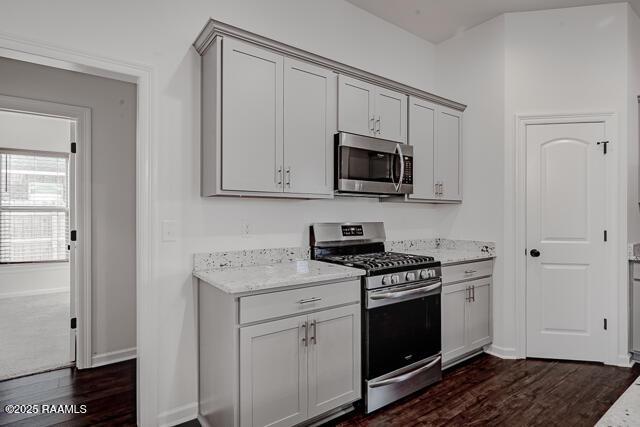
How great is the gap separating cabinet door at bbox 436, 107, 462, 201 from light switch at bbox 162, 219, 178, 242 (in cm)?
237

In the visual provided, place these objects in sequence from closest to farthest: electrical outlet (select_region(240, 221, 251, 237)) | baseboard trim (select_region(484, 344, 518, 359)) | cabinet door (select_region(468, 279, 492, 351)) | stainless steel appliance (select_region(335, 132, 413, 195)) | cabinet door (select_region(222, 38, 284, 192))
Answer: cabinet door (select_region(222, 38, 284, 192)) → electrical outlet (select_region(240, 221, 251, 237)) → stainless steel appliance (select_region(335, 132, 413, 195)) → cabinet door (select_region(468, 279, 492, 351)) → baseboard trim (select_region(484, 344, 518, 359))

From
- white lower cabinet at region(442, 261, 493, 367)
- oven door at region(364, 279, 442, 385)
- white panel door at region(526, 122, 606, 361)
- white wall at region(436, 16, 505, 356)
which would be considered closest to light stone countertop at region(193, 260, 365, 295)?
oven door at region(364, 279, 442, 385)

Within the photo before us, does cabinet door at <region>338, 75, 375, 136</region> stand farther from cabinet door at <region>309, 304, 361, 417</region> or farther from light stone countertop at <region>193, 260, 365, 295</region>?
cabinet door at <region>309, 304, 361, 417</region>

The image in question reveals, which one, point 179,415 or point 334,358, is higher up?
point 334,358

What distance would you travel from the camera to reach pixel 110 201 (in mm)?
3246

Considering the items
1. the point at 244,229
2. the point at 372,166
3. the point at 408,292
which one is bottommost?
the point at 408,292

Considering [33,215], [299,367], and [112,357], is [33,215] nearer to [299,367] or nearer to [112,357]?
[112,357]

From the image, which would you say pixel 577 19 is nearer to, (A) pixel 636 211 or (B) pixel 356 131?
(A) pixel 636 211

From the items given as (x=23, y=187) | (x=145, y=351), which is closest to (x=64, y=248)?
(x=23, y=187)

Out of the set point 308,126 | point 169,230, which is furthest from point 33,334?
point 308,126

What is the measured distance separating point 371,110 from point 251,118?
106 centimetres

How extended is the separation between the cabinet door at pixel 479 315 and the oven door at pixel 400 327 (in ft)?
1.78

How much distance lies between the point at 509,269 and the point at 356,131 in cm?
194

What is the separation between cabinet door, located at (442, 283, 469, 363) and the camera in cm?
297
